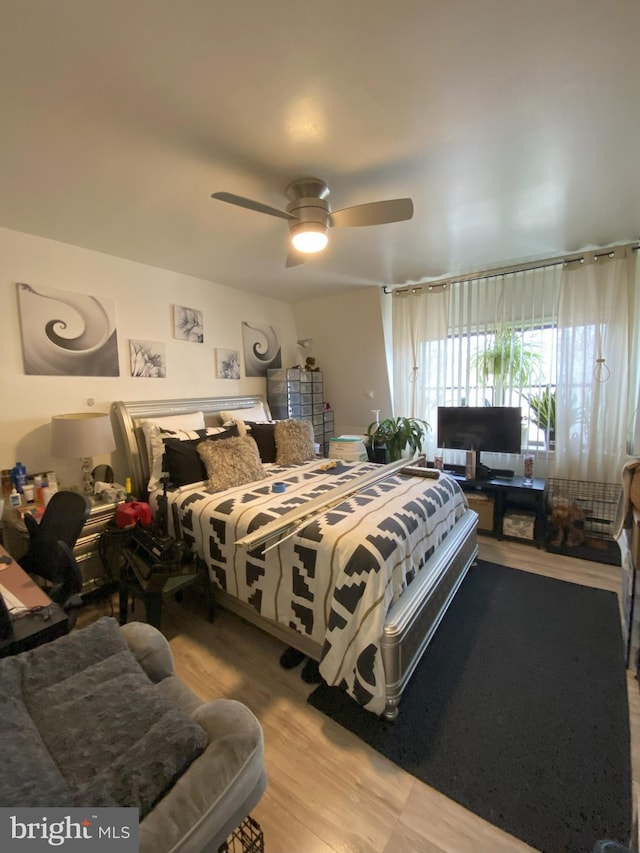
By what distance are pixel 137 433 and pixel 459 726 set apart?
2.80 metres

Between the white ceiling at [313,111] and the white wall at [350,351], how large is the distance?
1642 mm

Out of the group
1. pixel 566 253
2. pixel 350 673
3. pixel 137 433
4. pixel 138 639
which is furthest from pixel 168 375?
pixel 566 253

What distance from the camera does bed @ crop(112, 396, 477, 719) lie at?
5.27 feet

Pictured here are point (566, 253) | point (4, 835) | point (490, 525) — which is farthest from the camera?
point (490, 525)

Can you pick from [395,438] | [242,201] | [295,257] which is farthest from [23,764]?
[395,438]

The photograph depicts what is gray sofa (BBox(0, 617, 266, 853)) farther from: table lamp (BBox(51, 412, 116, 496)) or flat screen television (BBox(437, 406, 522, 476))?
flat screen television (BBox(437, 406, 522, 476))

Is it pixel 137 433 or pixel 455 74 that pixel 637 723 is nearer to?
pixel 455 74

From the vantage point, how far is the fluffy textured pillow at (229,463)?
256 centimetres

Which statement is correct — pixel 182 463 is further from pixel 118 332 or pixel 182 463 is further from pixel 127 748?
pixel 127 748

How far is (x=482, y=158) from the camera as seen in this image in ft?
5.73

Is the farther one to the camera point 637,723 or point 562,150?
point 562,150

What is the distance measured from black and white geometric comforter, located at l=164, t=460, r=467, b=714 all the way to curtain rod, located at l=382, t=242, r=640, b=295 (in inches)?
89.6

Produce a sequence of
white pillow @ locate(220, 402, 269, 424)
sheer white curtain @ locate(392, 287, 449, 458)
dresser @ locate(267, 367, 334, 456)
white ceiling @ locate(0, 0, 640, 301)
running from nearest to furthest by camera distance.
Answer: white ceiling @ locate(0, 0, 640, 301), white pillow @ locate(220, 402, 269, 424), sheer white curtain @ locate(392, 287, 449, 458), dresser @ locate(267, 367, 334, 456)

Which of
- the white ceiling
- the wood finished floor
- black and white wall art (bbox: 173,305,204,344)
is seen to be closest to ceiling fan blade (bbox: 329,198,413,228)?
the white ceiling
